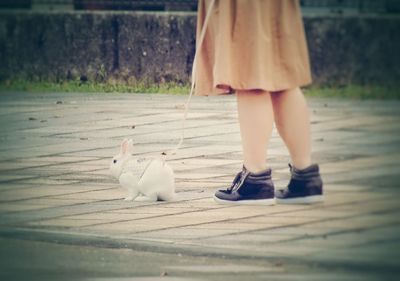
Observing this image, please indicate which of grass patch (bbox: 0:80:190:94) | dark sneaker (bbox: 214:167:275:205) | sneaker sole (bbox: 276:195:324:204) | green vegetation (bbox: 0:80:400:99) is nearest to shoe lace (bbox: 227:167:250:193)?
dark sneaker (bbox: 214:167:275:205)

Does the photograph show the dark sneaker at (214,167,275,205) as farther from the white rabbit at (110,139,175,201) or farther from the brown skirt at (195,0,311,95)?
the brown skirt at (195,0,311,95)

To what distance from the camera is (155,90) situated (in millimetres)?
10234

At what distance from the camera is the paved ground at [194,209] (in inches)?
180

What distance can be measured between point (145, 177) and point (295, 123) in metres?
0.80

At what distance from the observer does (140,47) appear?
35.7ft

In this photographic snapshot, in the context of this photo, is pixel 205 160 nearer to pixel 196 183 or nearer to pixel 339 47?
pixel 196 183

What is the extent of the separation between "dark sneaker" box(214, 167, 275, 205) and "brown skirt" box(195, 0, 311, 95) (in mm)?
447

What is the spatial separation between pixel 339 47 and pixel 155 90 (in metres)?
1.76

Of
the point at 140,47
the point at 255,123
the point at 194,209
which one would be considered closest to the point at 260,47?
the point at 255,123

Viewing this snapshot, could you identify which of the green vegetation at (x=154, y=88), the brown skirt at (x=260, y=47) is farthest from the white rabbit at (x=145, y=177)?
the green vegetation at (x=154, y=88)

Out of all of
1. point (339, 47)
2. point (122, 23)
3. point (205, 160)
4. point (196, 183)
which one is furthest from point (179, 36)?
point (196, 183)

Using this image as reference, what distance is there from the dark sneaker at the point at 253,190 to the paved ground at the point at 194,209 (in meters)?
0.07

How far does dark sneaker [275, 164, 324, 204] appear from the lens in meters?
5.51

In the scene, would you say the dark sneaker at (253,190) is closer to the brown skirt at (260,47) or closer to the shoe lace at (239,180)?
the shoe lace at (239,180)
